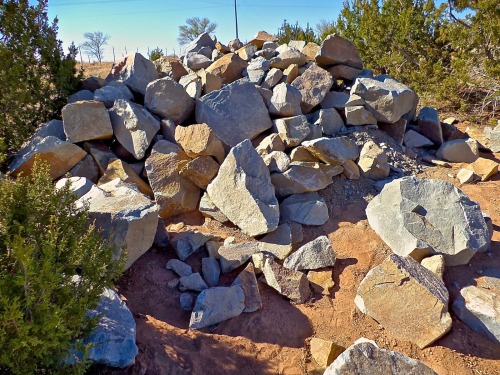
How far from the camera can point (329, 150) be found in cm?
459

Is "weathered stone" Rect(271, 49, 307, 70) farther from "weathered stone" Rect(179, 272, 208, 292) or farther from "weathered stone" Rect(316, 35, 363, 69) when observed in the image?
"weathered stone" Rect(179, 272, 208, 292)

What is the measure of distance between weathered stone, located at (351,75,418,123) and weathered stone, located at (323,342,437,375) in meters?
4.50

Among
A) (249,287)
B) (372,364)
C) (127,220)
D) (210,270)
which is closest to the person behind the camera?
(372,364)

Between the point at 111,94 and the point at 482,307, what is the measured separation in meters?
5.11

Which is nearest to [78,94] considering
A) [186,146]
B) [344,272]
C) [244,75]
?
[186,146]

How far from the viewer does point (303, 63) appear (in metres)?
6.34

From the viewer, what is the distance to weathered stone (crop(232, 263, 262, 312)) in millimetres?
3125

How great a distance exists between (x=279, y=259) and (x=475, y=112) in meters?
7.69

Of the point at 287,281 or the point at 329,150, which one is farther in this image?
the point at 329,150

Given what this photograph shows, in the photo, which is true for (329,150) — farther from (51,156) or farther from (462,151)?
(51,156)

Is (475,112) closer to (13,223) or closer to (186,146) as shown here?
(186,146)

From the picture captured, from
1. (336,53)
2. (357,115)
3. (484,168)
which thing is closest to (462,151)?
(484,168)

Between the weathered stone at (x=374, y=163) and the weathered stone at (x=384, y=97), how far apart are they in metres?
0.98

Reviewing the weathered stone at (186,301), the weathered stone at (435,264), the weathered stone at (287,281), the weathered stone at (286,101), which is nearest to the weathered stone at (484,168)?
the weathered stone at (435,264)
